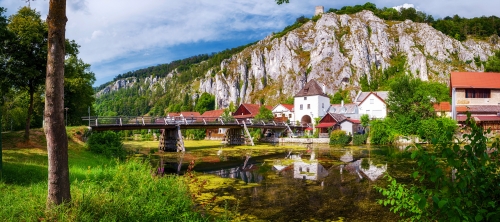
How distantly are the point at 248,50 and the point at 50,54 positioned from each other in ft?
528

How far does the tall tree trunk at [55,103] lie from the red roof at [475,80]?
51833 mm

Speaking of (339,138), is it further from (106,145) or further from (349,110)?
(106,145)

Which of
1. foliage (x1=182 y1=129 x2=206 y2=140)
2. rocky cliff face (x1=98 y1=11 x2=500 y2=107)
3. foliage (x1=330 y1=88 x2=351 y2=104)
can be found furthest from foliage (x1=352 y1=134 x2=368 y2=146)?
rocky cliff face (x1=98 y1=11 x2=500 y2=107)

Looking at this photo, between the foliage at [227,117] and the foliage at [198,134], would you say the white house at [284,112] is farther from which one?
the foliage at [198,134]

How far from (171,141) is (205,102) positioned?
381ft

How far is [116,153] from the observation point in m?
24.7

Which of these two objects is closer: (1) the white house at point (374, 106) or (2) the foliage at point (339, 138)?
(2) the foliage at point (339, 138)

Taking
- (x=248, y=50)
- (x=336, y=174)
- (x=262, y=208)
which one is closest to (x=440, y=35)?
(x=248, y=50)

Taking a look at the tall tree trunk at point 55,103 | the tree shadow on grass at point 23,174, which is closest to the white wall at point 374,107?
the tree shadow on grass at point 23,174

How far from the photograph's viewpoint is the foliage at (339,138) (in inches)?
1899

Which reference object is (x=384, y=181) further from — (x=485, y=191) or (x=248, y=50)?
(x=248, y=50)

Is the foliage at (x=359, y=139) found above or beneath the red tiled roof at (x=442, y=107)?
beneath

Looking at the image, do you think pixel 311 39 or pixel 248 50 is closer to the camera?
pixel 311 39

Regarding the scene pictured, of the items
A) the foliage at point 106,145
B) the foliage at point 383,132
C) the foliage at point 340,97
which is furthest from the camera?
the foliage at point 340,97
